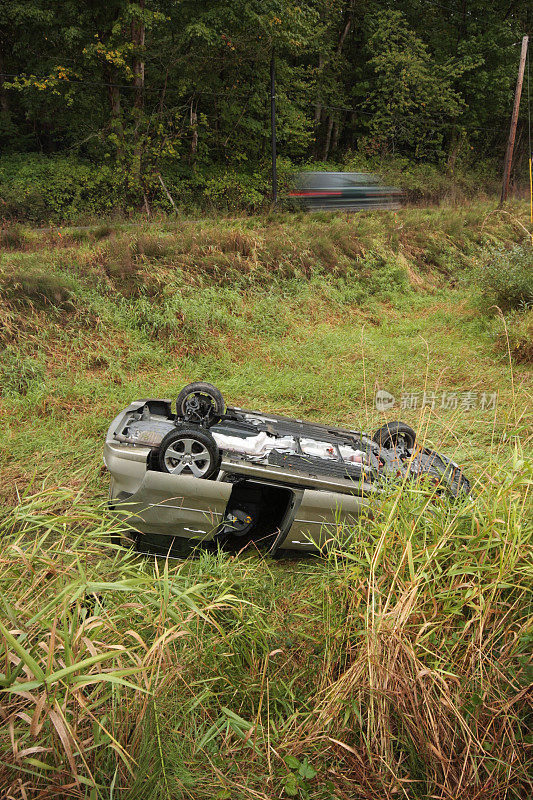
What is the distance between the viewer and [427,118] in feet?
82.2

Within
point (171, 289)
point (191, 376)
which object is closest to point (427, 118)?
point (171, 289)

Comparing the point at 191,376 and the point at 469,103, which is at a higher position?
the point at 469,103

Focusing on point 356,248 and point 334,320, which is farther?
point 356,248

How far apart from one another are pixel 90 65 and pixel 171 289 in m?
10.2

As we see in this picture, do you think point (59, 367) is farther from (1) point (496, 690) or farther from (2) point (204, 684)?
(1) point (496, 690)

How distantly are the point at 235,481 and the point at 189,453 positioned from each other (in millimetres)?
427

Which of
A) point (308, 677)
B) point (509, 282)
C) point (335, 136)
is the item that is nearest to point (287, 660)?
point (308, 677)

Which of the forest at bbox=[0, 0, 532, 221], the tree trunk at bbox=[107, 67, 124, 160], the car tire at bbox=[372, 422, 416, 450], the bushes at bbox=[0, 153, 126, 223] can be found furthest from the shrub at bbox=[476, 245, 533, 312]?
the tree trunk at bbox=[107, 67, 124, 160]

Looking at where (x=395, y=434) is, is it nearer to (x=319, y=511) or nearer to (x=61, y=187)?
(x=319, y=511)

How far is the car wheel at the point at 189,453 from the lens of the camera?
393cm

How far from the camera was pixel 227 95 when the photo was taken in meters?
17.4

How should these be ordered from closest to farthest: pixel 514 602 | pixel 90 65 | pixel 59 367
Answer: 1. pixel 514 602
2. pixel 59 367
3. pixel 90 65

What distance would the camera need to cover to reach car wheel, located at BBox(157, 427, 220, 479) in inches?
155

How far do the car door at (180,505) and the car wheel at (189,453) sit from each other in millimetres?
196
